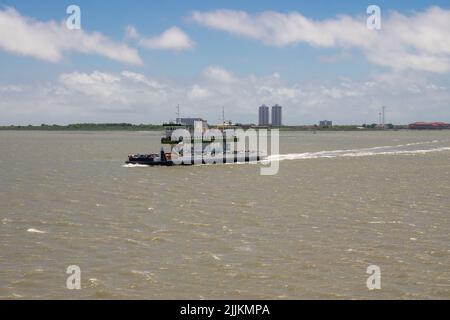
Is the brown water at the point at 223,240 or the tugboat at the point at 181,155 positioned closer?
the brown water at the point at 223,240

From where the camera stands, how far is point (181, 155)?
74.9 metres

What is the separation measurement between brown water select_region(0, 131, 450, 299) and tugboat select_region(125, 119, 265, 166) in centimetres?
2427

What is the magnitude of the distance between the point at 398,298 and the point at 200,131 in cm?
6461

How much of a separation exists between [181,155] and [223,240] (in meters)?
50.4

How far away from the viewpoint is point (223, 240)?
2506cm

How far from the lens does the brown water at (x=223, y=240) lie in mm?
18625

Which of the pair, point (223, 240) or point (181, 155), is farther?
point (181, 155)

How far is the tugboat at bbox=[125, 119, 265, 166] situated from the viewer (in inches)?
2811

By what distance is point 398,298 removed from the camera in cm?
1755

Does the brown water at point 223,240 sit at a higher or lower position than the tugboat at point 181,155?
lower

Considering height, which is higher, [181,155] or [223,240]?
[181,155]

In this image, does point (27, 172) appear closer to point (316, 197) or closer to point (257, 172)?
point (257, 172)

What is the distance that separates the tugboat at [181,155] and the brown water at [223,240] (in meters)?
24.3

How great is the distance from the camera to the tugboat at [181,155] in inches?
2811
